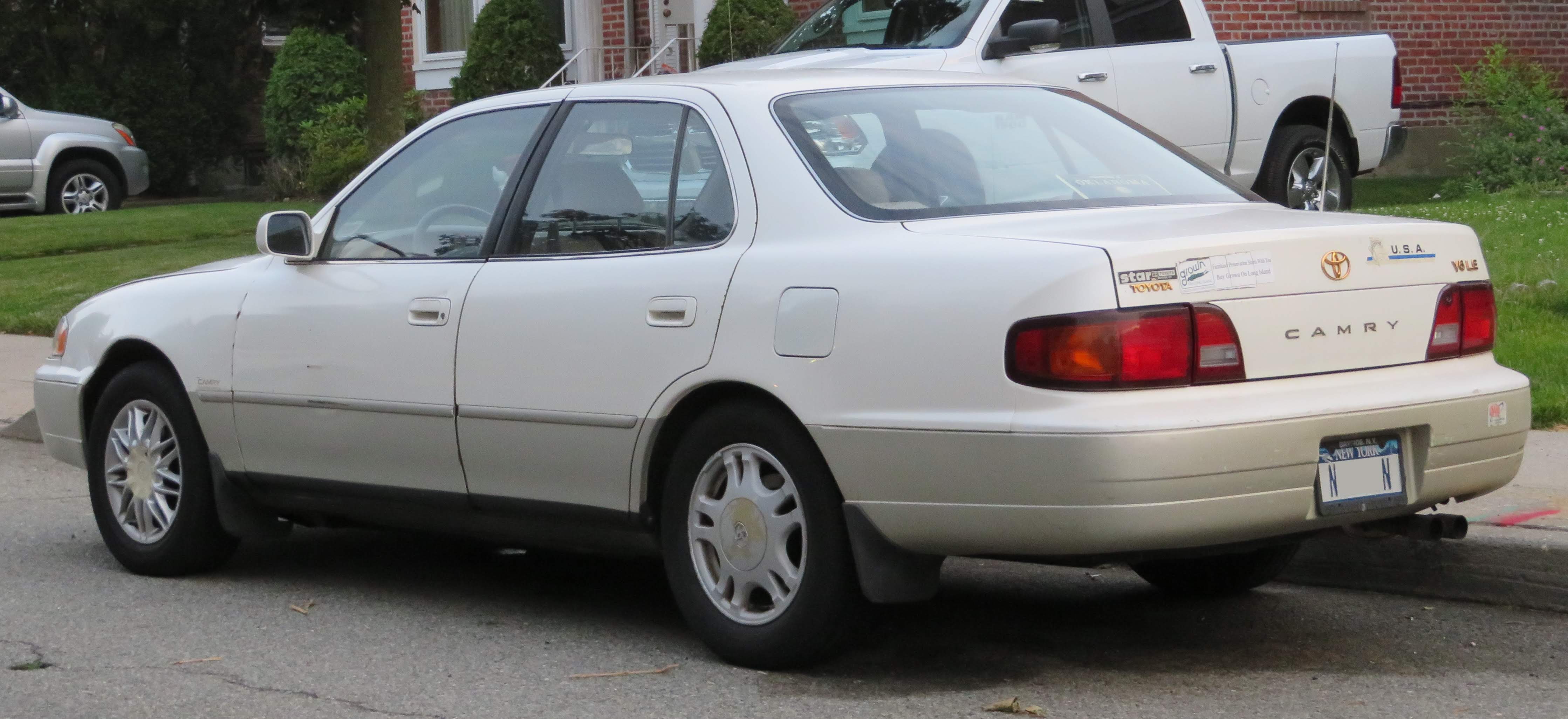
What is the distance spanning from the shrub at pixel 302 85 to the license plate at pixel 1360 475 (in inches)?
834

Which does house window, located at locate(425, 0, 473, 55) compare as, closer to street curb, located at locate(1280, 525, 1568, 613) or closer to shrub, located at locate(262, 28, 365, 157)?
shrub, located at locate(262, 28, 365, 157)

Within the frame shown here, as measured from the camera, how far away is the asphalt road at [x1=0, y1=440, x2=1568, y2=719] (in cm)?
454

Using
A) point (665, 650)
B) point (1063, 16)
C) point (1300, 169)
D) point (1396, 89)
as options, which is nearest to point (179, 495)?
point (665, 650)

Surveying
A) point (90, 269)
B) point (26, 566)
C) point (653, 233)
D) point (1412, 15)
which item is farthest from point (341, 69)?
point (653, 233)

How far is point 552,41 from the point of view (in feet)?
66.9

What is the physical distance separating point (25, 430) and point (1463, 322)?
24.1 feet

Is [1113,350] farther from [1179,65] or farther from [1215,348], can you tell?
[1179,65]

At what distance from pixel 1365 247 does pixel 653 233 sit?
1773 mm

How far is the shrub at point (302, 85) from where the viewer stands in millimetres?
24516

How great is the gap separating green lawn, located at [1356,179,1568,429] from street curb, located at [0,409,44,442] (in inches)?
262

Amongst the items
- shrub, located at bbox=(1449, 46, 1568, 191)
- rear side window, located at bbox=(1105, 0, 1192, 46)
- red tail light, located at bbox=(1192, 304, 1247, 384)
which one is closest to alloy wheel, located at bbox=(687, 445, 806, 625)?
red tail light, located at bbox=(1192, 304, 1247, 384)

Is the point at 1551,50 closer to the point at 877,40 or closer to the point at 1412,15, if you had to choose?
the point at 1412,15

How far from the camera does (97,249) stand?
17.3 metres

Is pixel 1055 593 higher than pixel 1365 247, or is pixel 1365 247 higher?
pixel 1365 247
